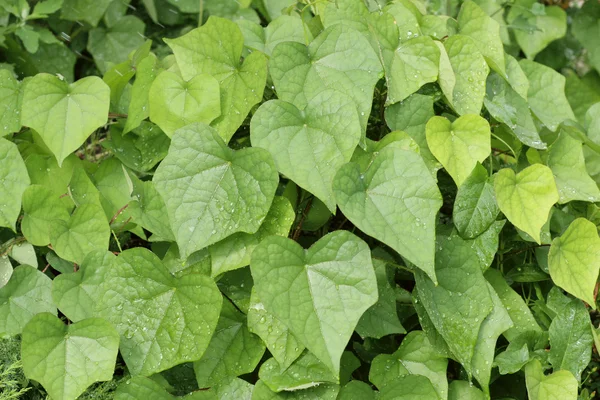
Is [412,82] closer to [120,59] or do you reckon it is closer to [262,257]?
[262,257]

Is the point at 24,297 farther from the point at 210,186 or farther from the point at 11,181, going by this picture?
the point at 210,186

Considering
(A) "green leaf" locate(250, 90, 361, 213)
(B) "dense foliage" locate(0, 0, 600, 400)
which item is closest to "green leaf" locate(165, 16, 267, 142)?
(B) "dense foliage" locate(0, 0, 600, 400)

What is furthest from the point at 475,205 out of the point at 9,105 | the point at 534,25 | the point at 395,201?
the point at 534,25

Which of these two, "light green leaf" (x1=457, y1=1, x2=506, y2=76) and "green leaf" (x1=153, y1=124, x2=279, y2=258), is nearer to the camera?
"green leaf" (x1=153, y1=124, x2=279, y2=258)

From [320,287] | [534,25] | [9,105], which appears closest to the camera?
[320,287]

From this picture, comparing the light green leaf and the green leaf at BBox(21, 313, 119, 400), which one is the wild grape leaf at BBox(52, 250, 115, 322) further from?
the light green leaf

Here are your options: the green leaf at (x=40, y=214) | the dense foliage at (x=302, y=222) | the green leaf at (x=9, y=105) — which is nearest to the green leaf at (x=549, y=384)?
the dense foliage at (x=302, y=222)
